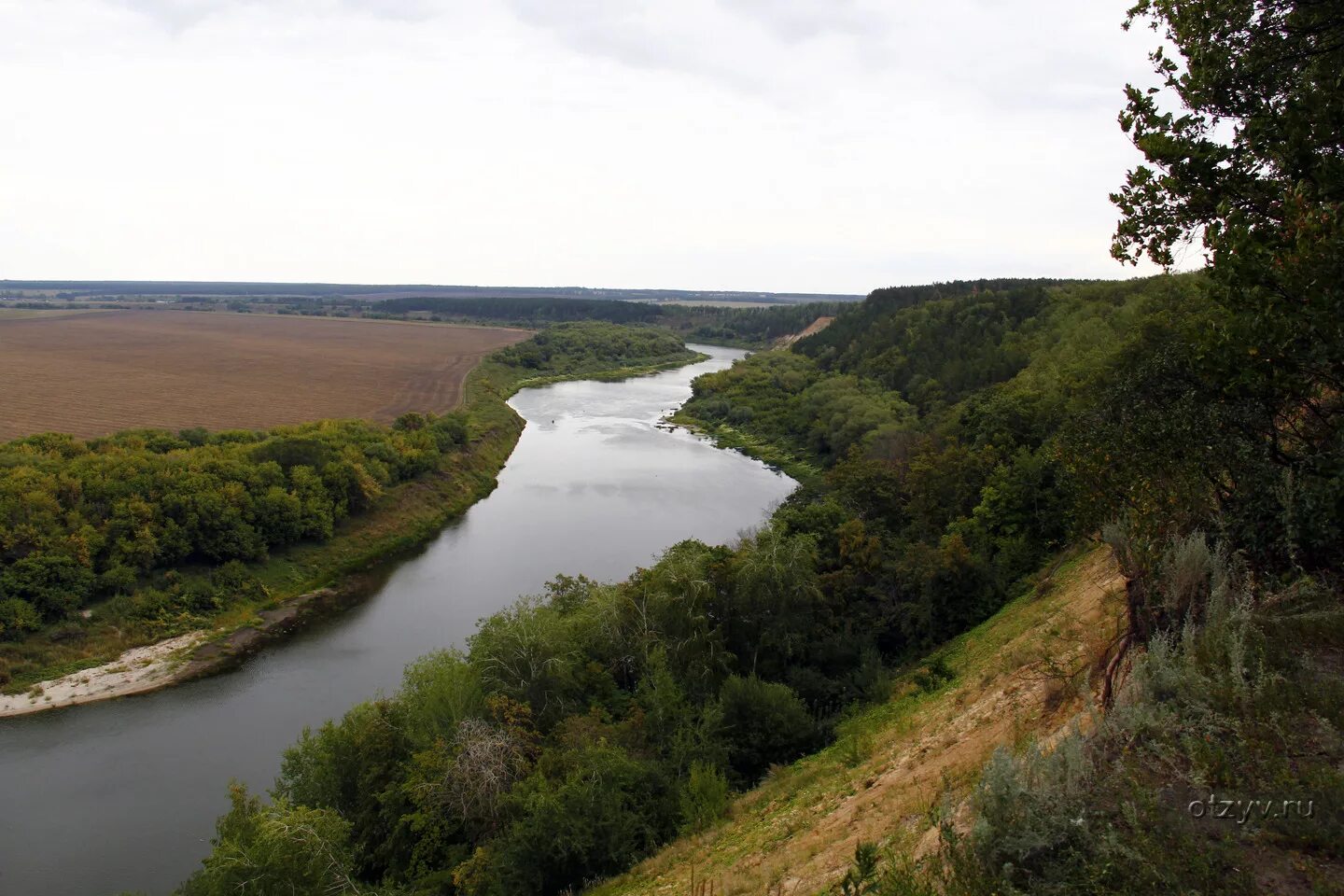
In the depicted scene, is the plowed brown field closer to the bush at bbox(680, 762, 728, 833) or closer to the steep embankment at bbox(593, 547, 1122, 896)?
the bush at bbox(680, 762, 728, 833)

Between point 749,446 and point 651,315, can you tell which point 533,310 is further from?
point 749,446

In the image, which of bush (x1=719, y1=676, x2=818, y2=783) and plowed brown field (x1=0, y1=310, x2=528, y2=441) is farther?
plowed brown field (x1=0, y1=310, x2=528, y2=441)

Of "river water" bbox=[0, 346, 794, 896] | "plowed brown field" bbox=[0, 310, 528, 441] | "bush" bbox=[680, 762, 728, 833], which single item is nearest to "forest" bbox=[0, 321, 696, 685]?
"river water" bbox=[0, 346, 794, 896]

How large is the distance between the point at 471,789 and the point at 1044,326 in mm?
45139

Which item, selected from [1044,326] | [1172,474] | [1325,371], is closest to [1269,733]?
[1325,371]

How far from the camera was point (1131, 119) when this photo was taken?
22.1 ft

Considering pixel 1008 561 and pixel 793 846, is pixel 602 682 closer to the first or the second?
pixel 793 846

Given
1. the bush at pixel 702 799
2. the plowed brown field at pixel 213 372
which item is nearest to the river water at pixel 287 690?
the bush at pixel 702 799

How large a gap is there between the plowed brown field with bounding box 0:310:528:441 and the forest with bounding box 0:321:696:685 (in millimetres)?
15862

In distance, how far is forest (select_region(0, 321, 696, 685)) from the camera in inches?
916

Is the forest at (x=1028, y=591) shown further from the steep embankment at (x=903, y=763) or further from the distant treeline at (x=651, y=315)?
the distant treeline at (x=651, y=315)

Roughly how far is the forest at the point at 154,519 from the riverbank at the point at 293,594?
53 cm

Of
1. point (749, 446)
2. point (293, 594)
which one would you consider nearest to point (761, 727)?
point (293, 594)

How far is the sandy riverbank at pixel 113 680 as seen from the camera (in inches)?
802
